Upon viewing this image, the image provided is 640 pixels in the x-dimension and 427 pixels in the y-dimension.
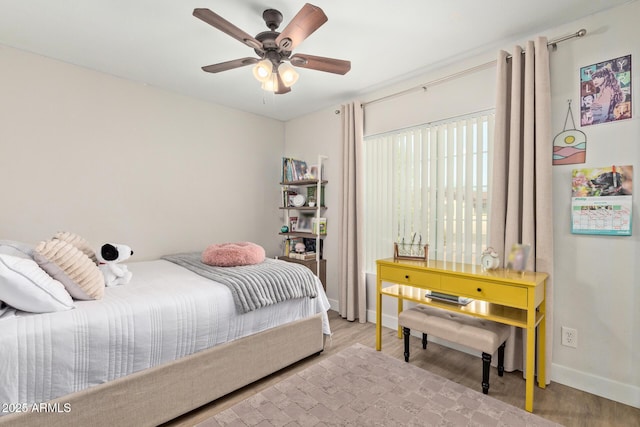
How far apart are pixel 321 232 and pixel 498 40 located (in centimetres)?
248

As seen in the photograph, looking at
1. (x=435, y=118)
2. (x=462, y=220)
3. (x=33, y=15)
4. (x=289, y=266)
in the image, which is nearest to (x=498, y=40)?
(x=435, y=118)

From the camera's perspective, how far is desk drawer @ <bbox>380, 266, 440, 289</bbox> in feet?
7.39

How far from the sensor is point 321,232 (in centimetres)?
366

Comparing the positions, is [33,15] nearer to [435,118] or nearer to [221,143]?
[221,143]

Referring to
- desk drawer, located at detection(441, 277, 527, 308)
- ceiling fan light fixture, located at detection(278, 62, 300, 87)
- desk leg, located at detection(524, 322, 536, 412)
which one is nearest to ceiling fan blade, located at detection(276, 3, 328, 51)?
ceiling fan light fixture, located at detection(278, 62, 300, 87)

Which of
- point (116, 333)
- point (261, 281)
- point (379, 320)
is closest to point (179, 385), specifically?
point (116, 333)

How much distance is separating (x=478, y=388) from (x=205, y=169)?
3.33 m

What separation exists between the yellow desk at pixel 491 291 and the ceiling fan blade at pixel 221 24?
1908 mm

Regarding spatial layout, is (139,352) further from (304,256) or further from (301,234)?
(301,234)

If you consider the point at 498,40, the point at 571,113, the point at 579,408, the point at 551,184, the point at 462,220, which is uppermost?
the point at 498,40

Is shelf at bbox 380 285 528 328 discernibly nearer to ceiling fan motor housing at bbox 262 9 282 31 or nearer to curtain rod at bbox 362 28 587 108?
curtain rod at bbox 362 28 587 108

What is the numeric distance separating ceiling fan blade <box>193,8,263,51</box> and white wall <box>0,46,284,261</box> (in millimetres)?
1876

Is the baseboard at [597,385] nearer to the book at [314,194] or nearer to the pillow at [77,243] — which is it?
the book at [314,194]

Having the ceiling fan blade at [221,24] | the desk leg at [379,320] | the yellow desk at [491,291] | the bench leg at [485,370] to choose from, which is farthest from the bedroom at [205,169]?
the ceiling fan blade at [221,24]
